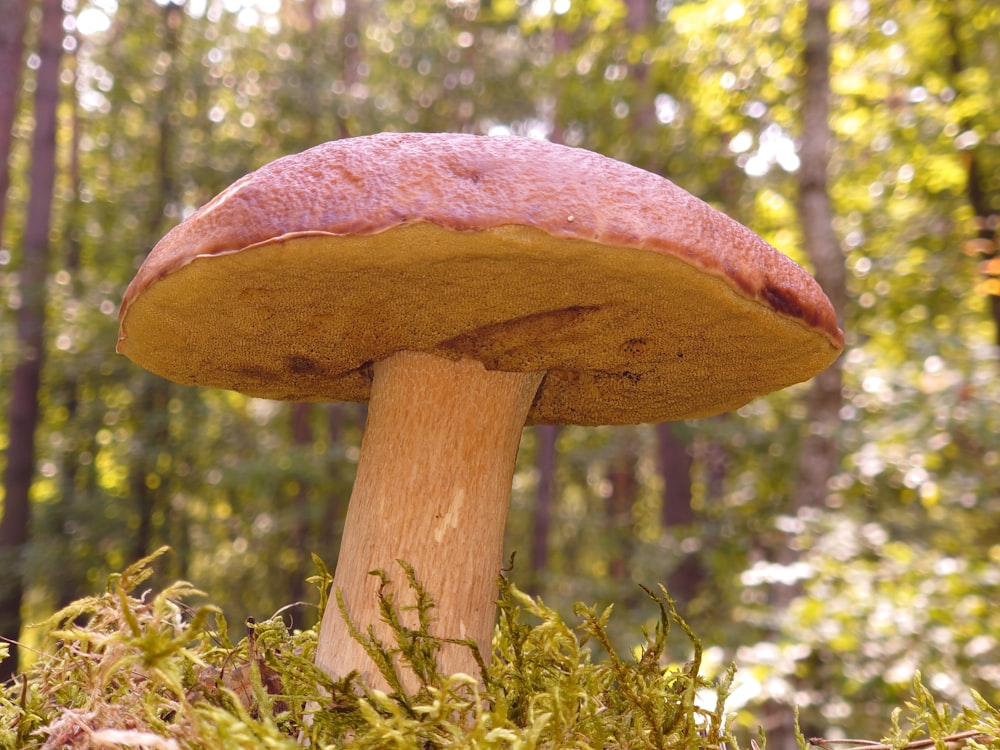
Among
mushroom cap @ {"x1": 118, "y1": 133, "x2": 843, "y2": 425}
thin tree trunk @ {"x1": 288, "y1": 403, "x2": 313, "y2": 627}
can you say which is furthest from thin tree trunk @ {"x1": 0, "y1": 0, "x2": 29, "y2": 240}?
mushroom cap @ {"x1": 118, "y1": 133, "x2": 843, "y2": 425}

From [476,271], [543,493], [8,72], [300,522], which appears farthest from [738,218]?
[8,72]

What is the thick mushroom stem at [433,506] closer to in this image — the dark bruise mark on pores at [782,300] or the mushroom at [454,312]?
the mushroom at [454,312]

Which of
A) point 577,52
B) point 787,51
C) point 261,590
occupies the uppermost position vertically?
point 577,52

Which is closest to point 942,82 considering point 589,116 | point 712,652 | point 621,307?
point 589,116

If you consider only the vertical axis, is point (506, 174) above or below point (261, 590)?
above

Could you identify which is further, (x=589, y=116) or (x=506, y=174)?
(x=589, y=116)

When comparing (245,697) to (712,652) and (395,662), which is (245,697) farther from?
(712,652)

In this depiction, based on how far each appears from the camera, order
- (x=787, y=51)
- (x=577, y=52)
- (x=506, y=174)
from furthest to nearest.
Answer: (x=577, y=52) < (x=787, y=51) < (x=506, y=174)

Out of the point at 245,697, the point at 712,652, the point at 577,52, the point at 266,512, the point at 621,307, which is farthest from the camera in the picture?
the point at 266,512
